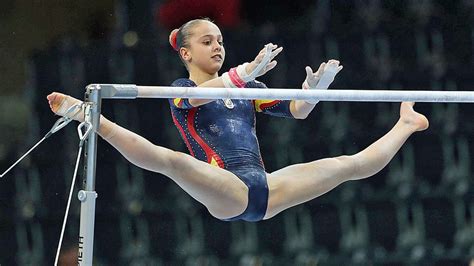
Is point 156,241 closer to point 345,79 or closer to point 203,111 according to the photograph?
point 345,79

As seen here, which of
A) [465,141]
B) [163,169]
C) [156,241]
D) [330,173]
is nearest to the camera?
[163,169]

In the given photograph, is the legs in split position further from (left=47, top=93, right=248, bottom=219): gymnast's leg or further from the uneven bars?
the uneven bars

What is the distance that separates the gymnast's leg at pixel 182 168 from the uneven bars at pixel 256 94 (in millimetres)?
133

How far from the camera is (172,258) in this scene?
601cm

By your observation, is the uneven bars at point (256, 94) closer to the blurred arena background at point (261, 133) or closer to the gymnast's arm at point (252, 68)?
the gymnast's arm at point (252, 68)

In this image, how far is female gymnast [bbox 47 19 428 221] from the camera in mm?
3590

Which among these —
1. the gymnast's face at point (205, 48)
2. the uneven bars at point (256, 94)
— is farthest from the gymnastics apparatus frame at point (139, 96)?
the gymnast's face at point (205, 48)

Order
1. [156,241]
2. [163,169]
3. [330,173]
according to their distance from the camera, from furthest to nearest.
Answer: [156,241] → [330,173] → [163,169]

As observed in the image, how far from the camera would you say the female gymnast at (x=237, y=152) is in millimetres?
3590

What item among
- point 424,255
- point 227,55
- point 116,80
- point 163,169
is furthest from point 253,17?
point 163,169

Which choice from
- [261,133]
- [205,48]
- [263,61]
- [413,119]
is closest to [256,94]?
[263,61]

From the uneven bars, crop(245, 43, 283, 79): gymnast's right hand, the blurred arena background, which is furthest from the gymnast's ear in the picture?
the blurred arena background

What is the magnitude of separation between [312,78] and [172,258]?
252 centimetres

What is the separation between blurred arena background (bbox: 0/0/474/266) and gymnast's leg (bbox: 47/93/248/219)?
7.69 ft
